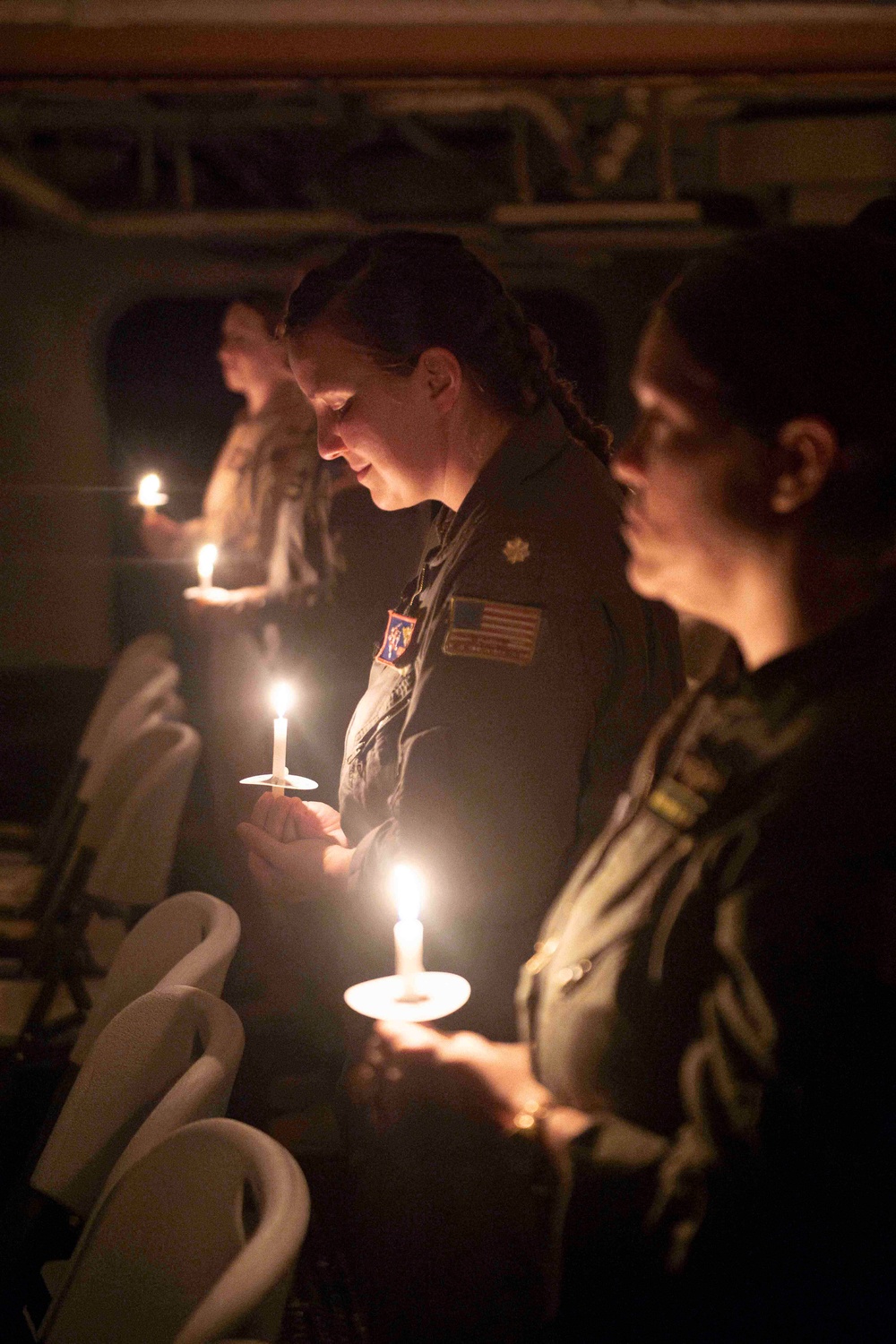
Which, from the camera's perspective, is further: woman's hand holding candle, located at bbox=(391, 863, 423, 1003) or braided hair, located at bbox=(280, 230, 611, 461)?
braided hair, located at bbox=(280, 230, 611, 461)

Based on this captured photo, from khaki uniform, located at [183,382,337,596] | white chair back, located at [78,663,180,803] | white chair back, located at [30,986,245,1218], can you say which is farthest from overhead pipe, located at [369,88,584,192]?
white chair back, located at [30,986,245,1218]

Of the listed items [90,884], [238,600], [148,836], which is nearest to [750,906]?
[148,836]

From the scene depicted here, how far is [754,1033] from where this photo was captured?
2.35 feet

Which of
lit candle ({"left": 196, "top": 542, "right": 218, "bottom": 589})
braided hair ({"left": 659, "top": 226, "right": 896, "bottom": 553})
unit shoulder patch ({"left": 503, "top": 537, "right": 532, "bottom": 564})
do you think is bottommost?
lit candle ({"left": 196, "top": 542, "right": 218, "bottom": 589})

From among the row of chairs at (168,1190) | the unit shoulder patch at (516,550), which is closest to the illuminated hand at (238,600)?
the row of chairs at (168,1190)

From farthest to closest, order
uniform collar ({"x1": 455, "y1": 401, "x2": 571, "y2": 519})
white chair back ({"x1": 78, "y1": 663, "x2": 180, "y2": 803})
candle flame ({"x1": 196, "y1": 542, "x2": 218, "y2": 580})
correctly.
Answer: white chair back ({"x1": 78, "y1": 663, "x2": 180, "y2": 803})
candle flame ({"x1": 196, "y1": 542, "x2": 218, "y2": 580})
uniform collar ({"x1": 455, "y1": 401, "x2": 571, "y2": 519})

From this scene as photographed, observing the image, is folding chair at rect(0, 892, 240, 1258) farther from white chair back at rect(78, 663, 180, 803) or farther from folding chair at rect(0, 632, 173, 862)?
folding chair at rect(0, 632, 173, 862)

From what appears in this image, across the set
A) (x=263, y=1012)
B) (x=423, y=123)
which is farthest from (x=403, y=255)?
(x=423, y=123)

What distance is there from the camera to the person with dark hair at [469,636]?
1.22m

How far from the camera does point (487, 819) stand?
1220 millimetres

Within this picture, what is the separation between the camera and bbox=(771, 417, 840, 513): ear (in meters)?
0.77

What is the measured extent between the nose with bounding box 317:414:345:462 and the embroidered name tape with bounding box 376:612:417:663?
200 millimetres

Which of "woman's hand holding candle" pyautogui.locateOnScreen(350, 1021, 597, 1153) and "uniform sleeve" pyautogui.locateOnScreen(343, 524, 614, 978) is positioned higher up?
"uniform sleeve" pyautogui.locateOnScreen(343, 524, 614, 978)

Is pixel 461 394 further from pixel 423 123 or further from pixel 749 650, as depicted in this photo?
pixel 423 123
